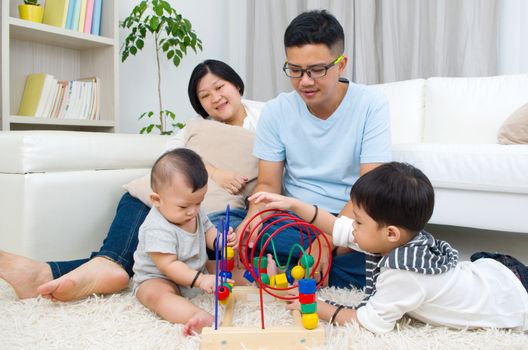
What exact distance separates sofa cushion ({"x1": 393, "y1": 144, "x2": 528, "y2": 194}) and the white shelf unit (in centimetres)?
156

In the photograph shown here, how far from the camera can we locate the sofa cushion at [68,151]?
144 centimetres

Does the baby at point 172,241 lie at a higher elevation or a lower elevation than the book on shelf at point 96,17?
lower

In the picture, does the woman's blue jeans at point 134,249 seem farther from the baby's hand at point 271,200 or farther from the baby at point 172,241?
the baby's hand at point 271,200

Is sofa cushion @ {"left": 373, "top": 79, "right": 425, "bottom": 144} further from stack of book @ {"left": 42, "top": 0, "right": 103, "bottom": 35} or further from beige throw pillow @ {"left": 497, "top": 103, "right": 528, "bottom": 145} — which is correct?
stack of book @ {"left": 42, "top": 0, "right": 103, "bottom": 35}

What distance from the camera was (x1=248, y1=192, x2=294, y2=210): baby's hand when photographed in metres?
1.16

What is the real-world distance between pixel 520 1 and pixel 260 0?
5.37 feet

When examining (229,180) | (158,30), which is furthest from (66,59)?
(229,180)

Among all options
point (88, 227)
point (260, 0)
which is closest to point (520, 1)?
point (260, 0)

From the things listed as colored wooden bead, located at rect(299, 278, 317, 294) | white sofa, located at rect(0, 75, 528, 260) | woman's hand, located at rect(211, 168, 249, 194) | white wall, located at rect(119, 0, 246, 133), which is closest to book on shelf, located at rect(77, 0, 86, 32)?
white wall, located at rect(119, 0, 246, 133)

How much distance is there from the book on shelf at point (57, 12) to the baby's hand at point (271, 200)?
1.69 m

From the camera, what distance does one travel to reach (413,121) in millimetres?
2471

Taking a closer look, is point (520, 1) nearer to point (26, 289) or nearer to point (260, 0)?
point (260, 0)

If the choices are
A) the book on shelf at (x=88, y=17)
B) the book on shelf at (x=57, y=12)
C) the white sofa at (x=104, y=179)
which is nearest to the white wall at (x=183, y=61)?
the book on shelf at (x=88, y=17)

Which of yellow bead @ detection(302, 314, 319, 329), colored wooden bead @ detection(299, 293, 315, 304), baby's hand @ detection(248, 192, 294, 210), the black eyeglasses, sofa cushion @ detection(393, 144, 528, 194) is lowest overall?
yellow bead @ detection(302, 314, 319, 329)
